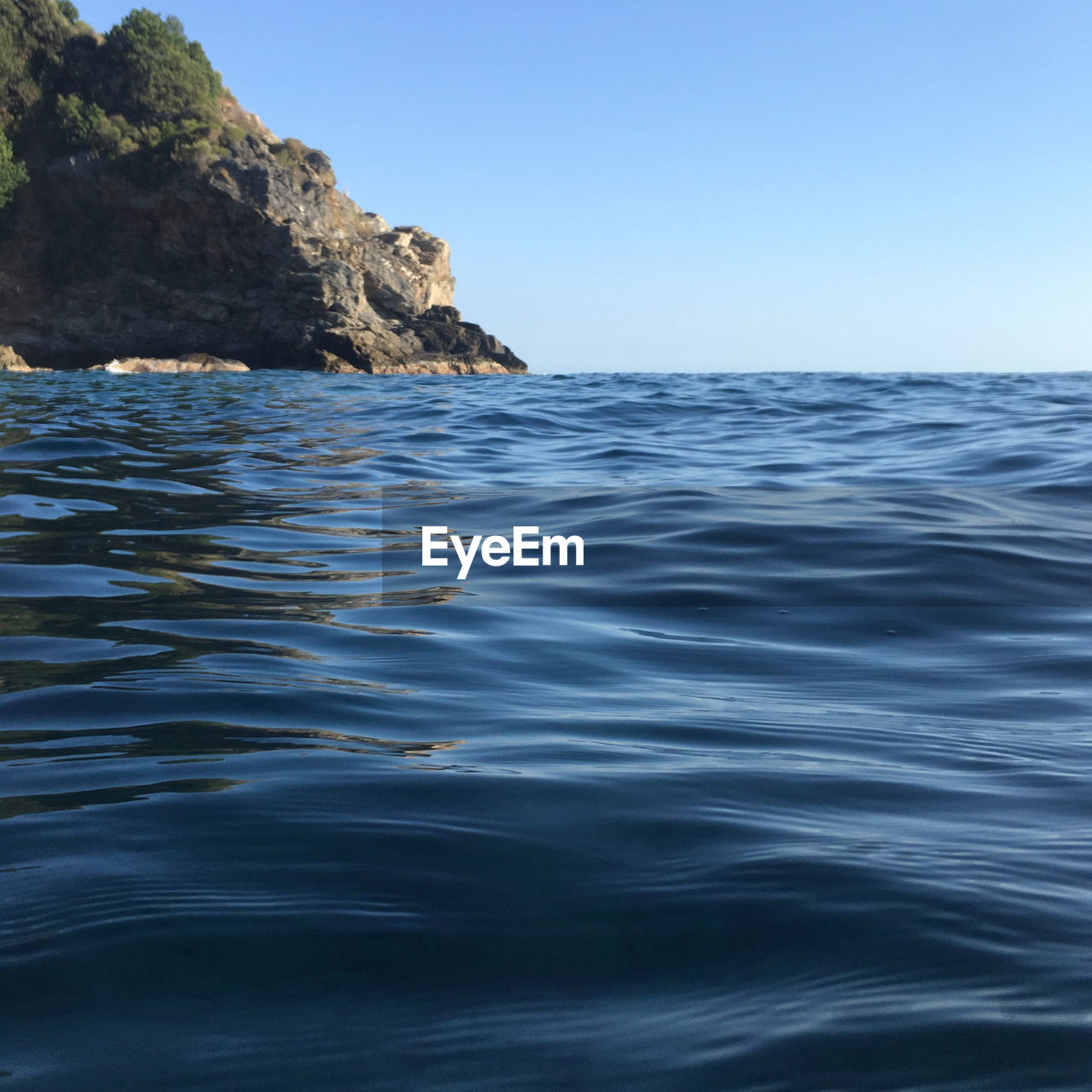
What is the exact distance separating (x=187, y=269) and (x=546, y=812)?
4825 cm

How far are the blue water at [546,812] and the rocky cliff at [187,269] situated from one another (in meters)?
39.0

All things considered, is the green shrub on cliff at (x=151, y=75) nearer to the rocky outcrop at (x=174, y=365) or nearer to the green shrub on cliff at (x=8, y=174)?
the green shrub on cliff at (x=8, y=174)

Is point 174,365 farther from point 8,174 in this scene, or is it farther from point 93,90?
point 93,90

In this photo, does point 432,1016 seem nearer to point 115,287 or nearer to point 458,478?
point 458,478

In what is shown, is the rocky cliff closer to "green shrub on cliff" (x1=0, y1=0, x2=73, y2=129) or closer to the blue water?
"green shrub on cliff" (x1=0, y1=0, x2=73, y2=129)

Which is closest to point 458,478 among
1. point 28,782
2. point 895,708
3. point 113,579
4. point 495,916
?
point 113,579

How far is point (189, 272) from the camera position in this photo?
44812mm

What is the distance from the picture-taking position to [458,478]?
6914 millimetres

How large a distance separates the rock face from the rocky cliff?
6 centimetres

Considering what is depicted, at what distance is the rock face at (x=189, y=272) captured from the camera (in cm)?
4259

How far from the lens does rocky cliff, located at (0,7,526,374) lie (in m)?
42.6

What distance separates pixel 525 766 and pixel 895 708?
1.03 m

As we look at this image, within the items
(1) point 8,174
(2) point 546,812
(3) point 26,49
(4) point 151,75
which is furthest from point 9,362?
(2) point 546,812

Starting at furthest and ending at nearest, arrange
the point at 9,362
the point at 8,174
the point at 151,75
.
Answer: the point at 151,75
the point at 8,174
the point at 9,362
